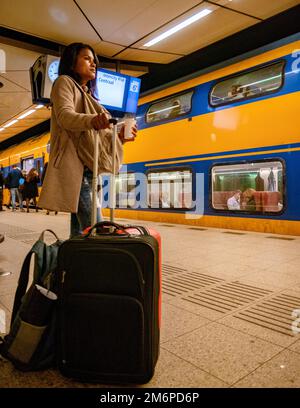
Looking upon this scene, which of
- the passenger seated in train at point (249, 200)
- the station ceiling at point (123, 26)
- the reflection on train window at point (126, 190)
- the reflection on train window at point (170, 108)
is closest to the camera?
the station ceiling at point (123, 26)

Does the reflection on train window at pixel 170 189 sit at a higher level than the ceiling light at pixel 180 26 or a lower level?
lower

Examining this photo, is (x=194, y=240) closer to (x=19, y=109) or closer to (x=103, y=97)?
(x=103, y=97)

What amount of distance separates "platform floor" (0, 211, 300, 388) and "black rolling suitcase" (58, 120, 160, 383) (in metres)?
0.14

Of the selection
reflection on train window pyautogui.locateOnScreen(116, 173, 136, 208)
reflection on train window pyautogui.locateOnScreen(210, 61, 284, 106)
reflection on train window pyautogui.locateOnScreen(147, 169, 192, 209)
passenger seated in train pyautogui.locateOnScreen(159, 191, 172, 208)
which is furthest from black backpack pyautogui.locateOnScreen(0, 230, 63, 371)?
reflection on train window pyautogui.locateOnScreen(116, 173, 136, 208)

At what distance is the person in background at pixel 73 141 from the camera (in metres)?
1.57

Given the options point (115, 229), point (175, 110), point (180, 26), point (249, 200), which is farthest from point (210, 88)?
point (115, 229)

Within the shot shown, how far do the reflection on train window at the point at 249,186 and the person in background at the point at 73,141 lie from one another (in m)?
4.63

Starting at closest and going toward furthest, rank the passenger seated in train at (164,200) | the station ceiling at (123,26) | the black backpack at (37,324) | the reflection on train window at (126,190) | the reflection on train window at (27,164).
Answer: the black backpack at (37,324)
the station ceiling at (123,26)
the passenger seated in train at (164,200)
the reflection on train window at (126,190)
the reflection on train window at (27,164)

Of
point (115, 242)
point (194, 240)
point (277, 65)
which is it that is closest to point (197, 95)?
point (277, 65)

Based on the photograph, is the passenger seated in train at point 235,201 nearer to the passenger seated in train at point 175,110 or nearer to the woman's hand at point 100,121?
the passenger seated in train at point 175,110

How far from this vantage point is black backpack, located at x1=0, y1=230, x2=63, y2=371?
4.44 feet

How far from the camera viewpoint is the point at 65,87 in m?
1.61

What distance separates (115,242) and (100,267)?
0.38 feet

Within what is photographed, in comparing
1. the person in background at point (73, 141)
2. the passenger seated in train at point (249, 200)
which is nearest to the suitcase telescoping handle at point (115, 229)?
the person in background at point (73, 141)
